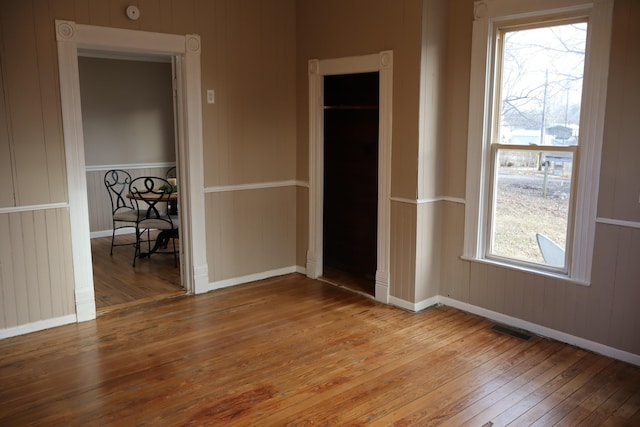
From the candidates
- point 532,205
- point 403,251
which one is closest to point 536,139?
point 532,205

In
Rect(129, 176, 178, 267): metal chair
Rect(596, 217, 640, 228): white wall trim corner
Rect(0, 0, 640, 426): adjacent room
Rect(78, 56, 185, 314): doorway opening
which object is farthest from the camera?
Rect(78, 56, 185, 314): doorway opening

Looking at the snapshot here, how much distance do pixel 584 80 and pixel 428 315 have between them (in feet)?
6.82

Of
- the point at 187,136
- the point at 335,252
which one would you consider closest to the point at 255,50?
the point at 187,136

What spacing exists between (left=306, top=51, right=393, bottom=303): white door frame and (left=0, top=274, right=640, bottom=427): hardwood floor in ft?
1.58

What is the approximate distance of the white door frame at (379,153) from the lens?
4.39 metres

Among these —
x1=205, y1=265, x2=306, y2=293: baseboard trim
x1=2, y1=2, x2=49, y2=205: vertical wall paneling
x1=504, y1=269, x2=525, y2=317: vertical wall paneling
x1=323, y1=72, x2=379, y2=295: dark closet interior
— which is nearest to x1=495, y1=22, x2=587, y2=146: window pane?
x1=504, y1=269, x2=525, y2=317: vertical wall paneling

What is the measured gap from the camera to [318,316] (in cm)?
432

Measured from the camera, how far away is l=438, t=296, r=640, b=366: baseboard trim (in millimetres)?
3512

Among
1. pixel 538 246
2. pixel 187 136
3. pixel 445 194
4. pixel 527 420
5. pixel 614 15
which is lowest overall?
pixel 527 420

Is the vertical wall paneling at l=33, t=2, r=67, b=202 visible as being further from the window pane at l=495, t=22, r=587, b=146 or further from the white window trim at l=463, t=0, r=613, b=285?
the window pane at l=495, t=22, r=587, b=146

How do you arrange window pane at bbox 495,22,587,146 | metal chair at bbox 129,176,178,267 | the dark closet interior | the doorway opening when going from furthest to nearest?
the doorway opening
metal chair at bbox 129,176,178,267
the dark closet interior
window pane at bbox 495,22,587,146

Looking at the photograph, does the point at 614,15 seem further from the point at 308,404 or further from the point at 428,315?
the point at 308,404

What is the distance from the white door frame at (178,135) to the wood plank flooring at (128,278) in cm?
26

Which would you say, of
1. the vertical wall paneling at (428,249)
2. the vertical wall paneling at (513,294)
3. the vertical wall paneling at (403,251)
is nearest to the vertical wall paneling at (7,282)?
the vertical wall paneling at (403,251)
